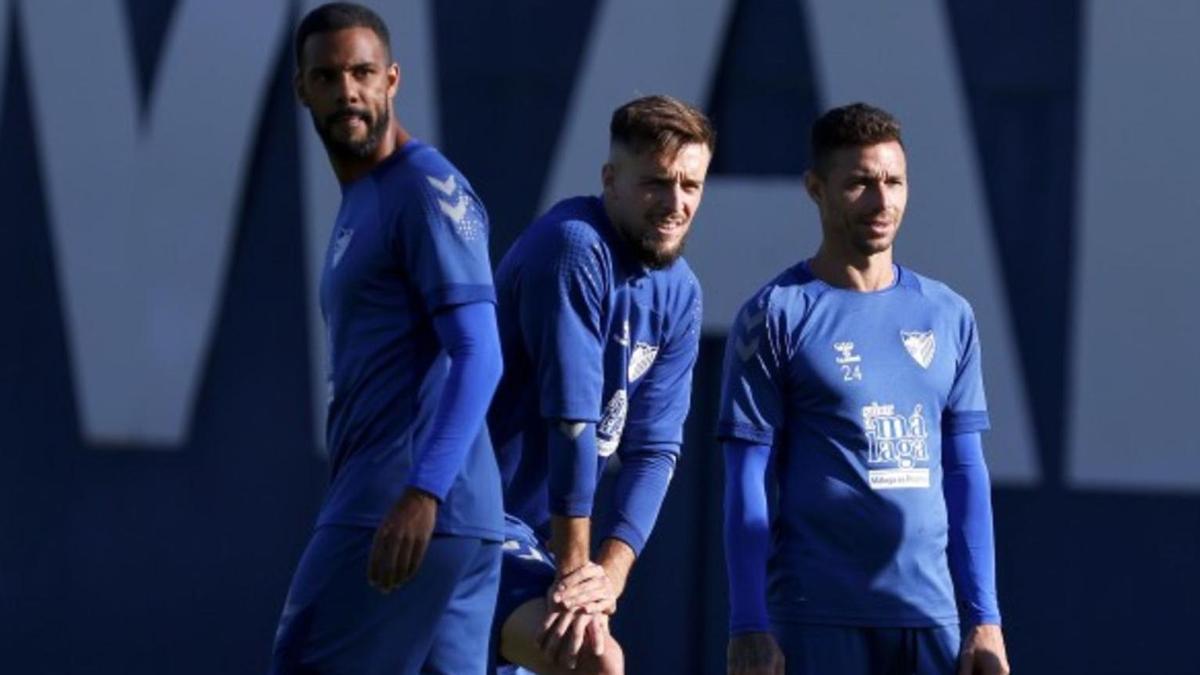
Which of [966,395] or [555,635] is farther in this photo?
[966,395]

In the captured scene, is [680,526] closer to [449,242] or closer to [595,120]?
[595,120]

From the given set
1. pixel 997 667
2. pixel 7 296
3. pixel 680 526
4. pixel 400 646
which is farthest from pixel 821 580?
pixel 7 296

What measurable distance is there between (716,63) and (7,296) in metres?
2.29

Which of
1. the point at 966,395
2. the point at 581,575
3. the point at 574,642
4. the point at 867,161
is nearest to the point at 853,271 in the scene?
the point at 867,161

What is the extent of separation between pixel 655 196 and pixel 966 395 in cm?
71

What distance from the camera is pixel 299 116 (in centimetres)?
802

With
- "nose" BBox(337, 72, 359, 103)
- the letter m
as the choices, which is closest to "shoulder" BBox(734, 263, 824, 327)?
"nose" BBox(337, 72, 359, 103)

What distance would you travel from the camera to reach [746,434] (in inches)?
203

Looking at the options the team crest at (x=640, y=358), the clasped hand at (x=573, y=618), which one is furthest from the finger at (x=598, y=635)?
the team crest at (x=640, y=358)

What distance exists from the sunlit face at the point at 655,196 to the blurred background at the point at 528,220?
237 cm

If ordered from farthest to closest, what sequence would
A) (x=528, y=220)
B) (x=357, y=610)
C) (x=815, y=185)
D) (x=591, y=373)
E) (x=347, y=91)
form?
(x=528, y=220) → (x=815, y=185) → (x=591, y=373) → (x=347, y=91) → (x=357, y=610)

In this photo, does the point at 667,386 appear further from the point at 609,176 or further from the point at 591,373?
the point at 609,176

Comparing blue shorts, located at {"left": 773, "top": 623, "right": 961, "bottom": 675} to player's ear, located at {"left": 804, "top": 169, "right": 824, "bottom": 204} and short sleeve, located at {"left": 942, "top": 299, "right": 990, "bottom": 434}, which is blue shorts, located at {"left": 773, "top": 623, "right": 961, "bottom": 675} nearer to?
short sleeve, located at {"left": 942, "top": 299, "right": 990, "bottom": 434}

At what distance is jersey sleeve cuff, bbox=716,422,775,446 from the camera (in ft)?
16.9
